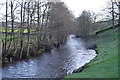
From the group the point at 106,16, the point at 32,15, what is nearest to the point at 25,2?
the point at 32,15

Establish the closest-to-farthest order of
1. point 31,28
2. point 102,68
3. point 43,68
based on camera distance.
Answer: point 102,68 < point 43,68 < point 31,28

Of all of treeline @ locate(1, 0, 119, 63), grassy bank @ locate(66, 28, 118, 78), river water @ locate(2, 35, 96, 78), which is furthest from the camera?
treeline @ locate(1, 0, 119, 63)

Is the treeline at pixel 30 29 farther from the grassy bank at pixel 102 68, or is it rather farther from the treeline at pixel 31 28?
the grassy bank at pixel 102 68

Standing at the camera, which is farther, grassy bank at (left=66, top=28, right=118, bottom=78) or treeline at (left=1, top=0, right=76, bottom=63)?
treeline at (left=1, top=0, right=76, bottom=63)

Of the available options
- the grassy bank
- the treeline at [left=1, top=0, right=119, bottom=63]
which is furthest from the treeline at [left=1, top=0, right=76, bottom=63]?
the grassy bank

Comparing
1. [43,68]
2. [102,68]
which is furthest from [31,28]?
[102,68]

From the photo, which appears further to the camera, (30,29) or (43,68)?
(30,29)

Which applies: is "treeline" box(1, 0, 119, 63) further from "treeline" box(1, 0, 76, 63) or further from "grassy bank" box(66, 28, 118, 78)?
"grassy bank" box(66, 28, 118, 78)

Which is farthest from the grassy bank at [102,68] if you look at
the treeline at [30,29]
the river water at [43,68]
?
the treeline at [30,29]

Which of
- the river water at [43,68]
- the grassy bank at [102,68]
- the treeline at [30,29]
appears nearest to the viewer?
the grassy bank at [102,68]

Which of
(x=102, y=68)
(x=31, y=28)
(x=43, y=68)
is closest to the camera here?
(x=102, y=68)

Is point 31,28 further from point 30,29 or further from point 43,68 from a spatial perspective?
point 43,68

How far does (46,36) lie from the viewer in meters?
40.8

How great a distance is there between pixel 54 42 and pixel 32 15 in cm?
1343
